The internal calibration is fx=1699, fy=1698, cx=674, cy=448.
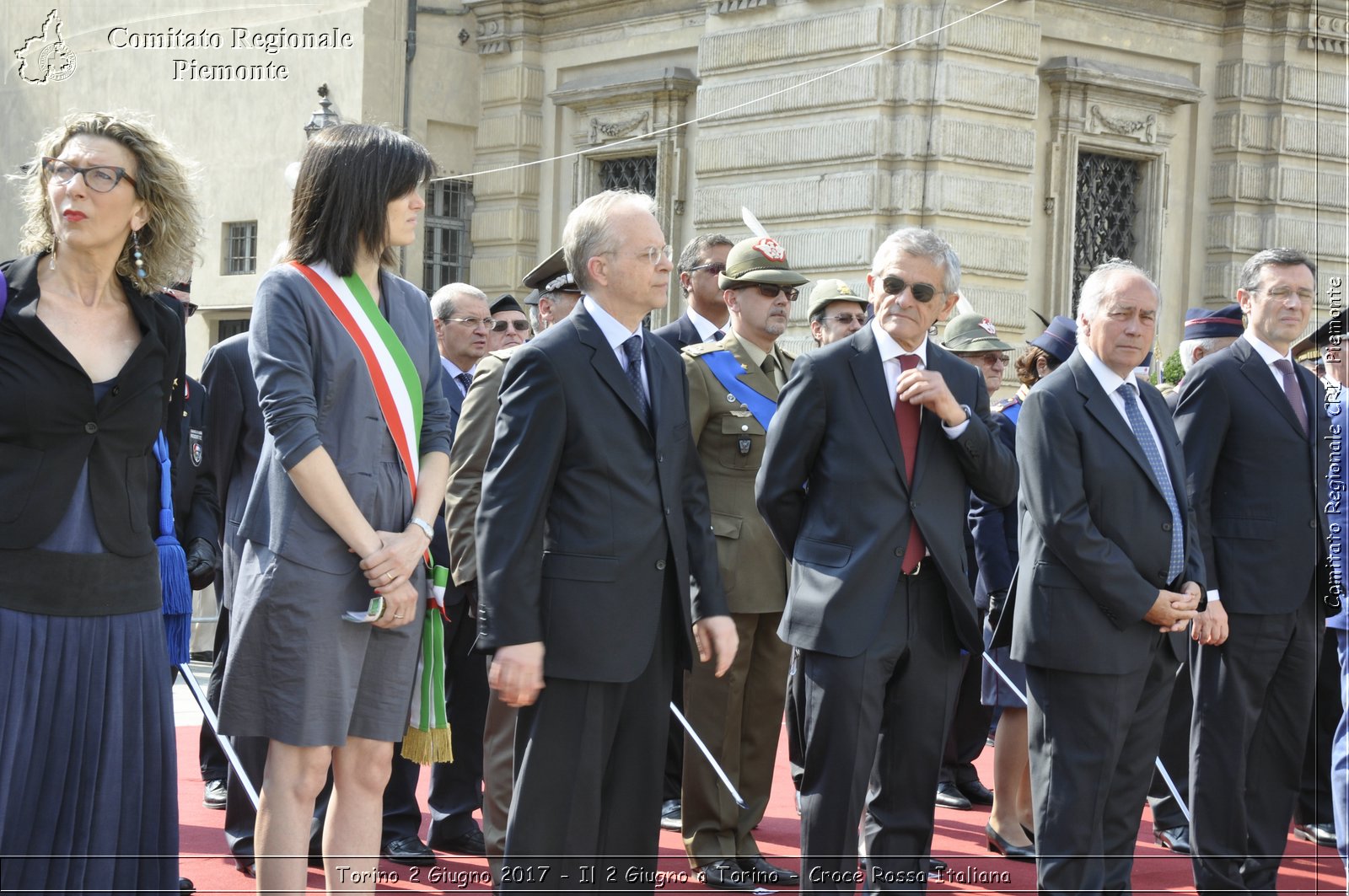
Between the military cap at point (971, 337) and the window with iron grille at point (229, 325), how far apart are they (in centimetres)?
1312

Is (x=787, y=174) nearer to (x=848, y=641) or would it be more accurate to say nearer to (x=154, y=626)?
(x=848, y=641)

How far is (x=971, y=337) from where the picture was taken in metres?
8.53

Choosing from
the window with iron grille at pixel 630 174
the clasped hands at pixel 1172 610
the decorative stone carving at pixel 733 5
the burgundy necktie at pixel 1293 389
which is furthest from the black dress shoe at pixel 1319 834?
the window with iron grille at pixel 630 174

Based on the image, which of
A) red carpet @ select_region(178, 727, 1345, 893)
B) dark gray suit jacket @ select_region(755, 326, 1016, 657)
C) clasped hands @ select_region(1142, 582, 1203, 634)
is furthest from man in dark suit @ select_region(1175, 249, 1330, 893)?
dark gray suit jacket @ select_region(755, 326, 1016, 657)

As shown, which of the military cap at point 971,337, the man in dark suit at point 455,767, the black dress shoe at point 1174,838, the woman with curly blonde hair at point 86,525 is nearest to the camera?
the woman with curly blonde hair at point 86,525

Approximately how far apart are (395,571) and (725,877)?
92.6 inches

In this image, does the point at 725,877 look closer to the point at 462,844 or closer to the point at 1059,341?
the point at 462,844

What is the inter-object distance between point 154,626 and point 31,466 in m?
0.51

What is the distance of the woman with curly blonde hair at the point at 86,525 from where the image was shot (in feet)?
12.6

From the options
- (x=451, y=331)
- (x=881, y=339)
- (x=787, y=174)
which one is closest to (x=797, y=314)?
(x=787, y=174)

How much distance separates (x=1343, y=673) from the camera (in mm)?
4660

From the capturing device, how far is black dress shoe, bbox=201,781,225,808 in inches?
283

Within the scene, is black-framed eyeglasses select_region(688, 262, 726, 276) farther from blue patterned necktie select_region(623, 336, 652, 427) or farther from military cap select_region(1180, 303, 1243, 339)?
blue patterned necktie select_region(623, 336, 652, 427)

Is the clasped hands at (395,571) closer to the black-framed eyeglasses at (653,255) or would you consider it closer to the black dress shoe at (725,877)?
the black-framed eyeglasses at (653,255)
